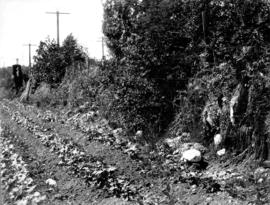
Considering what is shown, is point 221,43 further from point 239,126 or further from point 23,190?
point 23,190

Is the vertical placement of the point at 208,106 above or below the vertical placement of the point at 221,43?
below

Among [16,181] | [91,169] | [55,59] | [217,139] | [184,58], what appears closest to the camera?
[91,169]

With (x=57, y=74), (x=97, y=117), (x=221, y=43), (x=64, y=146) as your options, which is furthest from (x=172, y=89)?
(x=57, y=74)

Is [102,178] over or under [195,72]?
under

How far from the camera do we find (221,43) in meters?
9.84

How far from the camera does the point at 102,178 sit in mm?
6883

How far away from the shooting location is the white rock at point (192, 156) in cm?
750

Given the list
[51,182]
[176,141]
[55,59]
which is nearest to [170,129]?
[176,141]

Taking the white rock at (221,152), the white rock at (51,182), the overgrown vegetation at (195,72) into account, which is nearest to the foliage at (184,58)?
the overgrown vegetation at (195,72)

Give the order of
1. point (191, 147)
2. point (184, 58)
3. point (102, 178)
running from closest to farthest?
point (102, 178) → point (191, 147) → point (184, 58)

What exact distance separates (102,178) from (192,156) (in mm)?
1750

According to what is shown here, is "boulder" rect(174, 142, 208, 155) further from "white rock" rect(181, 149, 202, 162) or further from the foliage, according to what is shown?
the foliage

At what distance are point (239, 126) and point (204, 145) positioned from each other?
1.21m

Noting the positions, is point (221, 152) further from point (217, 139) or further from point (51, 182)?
point (51, 182)
